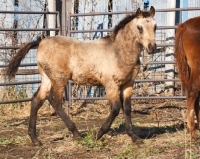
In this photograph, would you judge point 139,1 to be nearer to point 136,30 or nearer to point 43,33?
point 43,33

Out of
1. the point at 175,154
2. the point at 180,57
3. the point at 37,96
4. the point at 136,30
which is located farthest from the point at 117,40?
the point at 175,154

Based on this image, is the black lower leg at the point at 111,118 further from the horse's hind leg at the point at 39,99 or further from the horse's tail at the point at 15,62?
the horse's tail at the point at 15,62

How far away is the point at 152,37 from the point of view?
6117 mm

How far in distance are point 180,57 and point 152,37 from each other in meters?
0.67

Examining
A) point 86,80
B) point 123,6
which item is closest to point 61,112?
point 86,80

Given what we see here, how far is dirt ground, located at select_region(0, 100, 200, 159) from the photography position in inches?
223

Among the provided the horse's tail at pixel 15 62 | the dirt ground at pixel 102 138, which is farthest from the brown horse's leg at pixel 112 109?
the horse's tail at pixel 15 62

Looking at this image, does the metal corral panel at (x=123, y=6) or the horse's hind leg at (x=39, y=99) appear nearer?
the horse's hind leg at (x=39, y=99)

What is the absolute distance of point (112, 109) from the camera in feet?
20.8

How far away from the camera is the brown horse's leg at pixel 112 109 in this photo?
632 cm

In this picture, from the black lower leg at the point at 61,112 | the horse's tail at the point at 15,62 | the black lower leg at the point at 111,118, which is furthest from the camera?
the horse's tail at the point at 15,62

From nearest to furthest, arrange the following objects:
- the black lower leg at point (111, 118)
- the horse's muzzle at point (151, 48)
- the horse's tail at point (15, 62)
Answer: the horse's muzzle at point (151, 48) → the black lower leg at point (111, 118) → the horse's tail at point (15, 62)

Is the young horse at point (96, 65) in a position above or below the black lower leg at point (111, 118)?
above

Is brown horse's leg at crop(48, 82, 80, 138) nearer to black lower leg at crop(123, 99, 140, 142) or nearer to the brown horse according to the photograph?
black lower leg at crop(123, 99, 140, 142)
